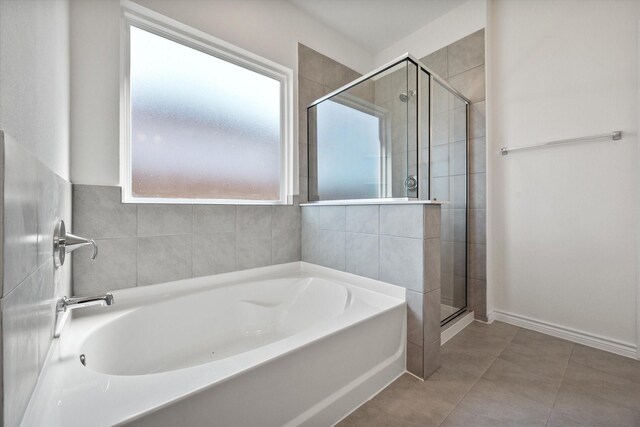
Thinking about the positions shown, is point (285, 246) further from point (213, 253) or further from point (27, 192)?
point (27, 192)

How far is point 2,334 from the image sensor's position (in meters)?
0.46

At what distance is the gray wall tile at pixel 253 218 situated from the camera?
77.7 inches

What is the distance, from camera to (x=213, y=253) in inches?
72.7

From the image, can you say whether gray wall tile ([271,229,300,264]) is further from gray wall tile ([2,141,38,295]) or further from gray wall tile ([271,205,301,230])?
gray wall tile ([2,141,38,295])

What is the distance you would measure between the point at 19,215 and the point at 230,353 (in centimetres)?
132

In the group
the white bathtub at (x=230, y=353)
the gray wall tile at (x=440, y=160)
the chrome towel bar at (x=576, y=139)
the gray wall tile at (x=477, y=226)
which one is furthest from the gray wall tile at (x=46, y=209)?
the chrome towel bar at (x=576, y=139)

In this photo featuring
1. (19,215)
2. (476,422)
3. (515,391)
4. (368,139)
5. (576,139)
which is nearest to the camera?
(19,215)

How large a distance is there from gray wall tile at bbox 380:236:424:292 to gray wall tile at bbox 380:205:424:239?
4cm

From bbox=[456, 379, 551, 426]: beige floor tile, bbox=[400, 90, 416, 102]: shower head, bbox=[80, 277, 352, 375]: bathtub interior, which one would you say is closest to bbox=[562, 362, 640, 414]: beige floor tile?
bbox=[456, 379, 551, 426]: beige floor tile

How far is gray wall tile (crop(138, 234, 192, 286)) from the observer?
1.59m

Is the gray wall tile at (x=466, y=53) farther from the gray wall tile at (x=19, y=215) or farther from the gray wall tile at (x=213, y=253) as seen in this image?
the gray wall tile at (x=19, y=215)

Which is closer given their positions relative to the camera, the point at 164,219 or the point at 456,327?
the point at 164,219

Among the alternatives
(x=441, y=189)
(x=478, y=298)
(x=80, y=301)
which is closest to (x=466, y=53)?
(x=441, y=189)

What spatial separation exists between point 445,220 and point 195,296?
1713 mm
